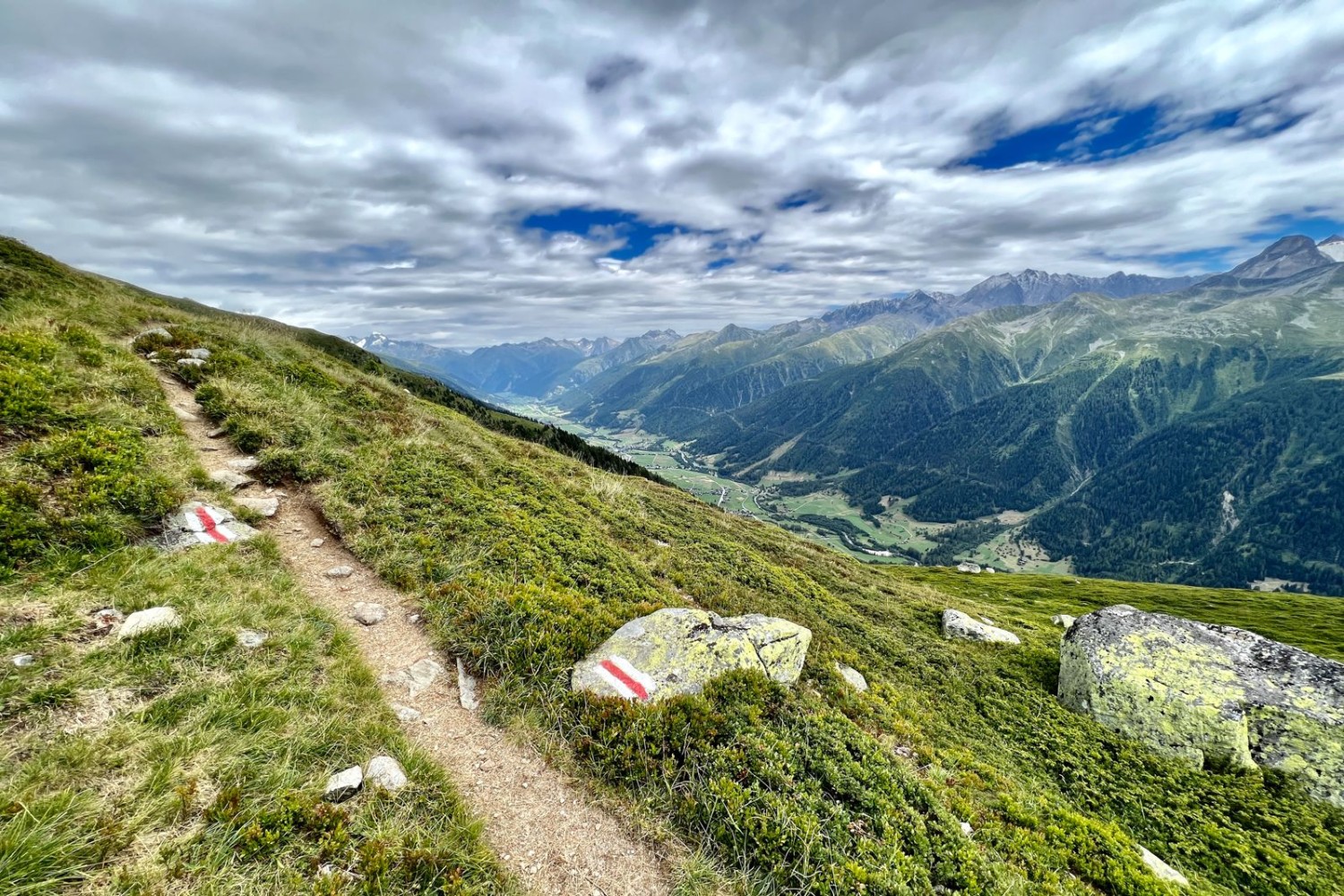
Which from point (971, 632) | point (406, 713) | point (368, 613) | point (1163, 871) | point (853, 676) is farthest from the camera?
point (971, 632)

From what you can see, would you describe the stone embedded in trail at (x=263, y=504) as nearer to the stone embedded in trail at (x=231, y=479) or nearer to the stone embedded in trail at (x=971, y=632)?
the stone embedded in trail at (x=231, y=479)

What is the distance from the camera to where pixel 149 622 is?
784 cm

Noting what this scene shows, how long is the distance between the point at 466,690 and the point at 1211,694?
22703 millimetres

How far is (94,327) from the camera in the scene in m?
18.6

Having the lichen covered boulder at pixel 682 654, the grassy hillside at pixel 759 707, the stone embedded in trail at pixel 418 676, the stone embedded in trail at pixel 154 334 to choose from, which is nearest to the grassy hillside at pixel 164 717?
the stone embedded in trail at pixel 418 676

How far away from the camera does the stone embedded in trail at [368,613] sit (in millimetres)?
10797

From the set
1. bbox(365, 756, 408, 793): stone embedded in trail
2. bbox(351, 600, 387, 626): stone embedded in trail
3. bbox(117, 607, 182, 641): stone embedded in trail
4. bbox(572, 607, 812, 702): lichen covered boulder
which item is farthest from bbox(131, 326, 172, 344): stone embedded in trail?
bbox(572, 607, 812, 702): lichen covered boulder

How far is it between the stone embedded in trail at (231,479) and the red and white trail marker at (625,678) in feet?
38.5

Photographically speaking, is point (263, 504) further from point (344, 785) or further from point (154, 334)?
point (154, 334)

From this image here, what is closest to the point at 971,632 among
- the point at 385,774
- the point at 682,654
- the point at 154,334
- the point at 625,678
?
the point at 682,654

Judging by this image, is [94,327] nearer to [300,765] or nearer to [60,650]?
[60,650]

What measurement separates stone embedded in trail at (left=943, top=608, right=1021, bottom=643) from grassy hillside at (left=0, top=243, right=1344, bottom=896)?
116cm

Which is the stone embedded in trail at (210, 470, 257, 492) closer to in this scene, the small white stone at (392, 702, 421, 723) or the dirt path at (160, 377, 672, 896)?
the dirt path at (160, 377, 672, 896)

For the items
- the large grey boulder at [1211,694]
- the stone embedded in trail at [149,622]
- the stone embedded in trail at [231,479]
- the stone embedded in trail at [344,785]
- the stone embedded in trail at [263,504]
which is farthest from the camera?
the large grey boulder at [1211,694]
